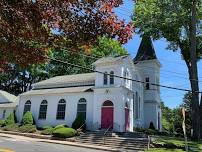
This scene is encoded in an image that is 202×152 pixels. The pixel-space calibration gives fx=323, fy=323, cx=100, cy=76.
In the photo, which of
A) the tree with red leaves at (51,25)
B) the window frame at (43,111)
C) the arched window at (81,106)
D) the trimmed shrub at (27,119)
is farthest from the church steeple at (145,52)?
the tree with red leaves at (51,25)

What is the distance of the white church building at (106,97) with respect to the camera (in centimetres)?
3603

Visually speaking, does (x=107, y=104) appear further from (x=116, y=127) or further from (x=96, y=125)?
(x=116, y=127)

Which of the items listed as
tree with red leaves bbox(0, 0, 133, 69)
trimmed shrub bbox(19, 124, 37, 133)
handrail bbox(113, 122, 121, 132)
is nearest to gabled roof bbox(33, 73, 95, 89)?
handrail bbox(113, 122, 121, 132)

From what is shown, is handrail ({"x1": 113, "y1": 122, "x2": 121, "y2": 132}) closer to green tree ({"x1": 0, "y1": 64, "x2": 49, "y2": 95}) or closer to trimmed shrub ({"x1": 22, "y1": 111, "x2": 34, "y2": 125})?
trimmed shrub ({"x1": 22, "y1": 111, "x2": 34, "y2": 125})

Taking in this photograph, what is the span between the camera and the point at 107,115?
3609 cm

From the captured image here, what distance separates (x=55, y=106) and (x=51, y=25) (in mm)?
32853

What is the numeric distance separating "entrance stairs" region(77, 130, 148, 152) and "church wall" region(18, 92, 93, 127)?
4.79 meters

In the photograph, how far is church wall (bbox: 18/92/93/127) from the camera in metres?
37.7

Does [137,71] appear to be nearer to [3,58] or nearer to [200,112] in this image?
[200,112]

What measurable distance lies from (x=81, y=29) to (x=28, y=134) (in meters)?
29.2

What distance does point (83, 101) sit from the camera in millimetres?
38000

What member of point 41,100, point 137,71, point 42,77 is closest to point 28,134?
point 41,100

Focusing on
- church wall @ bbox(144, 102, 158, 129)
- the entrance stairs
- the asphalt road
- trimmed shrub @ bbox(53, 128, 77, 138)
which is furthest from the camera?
church wall @ bbox(144, 102, 158, 129)

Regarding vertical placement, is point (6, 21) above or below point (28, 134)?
above
